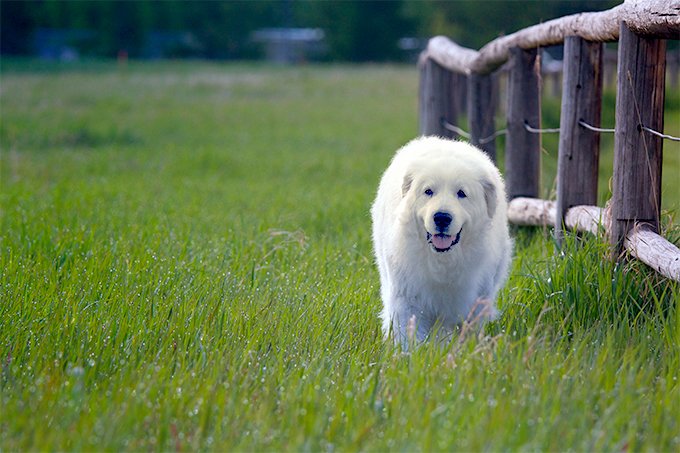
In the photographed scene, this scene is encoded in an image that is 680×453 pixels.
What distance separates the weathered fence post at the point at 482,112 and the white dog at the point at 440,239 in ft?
9.52

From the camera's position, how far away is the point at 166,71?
4828 centimetres

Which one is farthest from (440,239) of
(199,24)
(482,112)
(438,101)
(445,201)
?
(199,24)

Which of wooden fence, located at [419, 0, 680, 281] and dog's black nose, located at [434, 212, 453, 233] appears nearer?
dog's black nose, located at [434, 212, 453, 233]

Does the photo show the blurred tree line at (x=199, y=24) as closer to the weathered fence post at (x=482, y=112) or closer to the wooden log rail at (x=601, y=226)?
the weathered fence post at (x=482, y=112)

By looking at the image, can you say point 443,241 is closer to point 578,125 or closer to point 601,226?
point 601,226

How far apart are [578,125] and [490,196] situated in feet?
3.78

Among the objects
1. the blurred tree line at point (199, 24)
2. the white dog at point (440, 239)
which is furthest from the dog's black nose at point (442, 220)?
the blurred tree line at point (199, 24)

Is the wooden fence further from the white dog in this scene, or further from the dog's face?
the dog's face

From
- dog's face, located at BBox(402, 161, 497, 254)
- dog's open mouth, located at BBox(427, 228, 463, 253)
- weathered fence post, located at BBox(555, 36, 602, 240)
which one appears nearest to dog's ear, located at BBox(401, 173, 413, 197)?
dog's face, located at BBox(402, 161, 497, 254)

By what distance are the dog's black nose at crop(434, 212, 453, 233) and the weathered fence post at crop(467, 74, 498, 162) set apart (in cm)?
353

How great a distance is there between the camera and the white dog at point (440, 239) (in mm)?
4238

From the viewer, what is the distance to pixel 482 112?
7.60 meters

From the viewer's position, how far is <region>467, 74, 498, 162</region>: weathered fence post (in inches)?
299

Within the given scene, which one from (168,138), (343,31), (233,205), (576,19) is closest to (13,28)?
(343,31)
